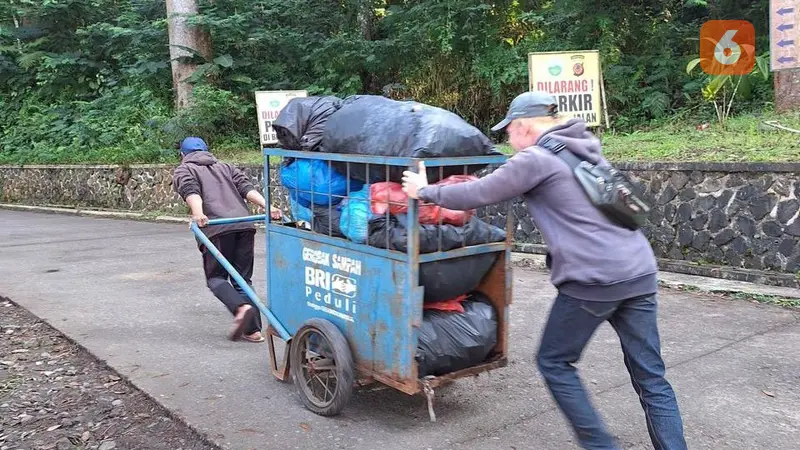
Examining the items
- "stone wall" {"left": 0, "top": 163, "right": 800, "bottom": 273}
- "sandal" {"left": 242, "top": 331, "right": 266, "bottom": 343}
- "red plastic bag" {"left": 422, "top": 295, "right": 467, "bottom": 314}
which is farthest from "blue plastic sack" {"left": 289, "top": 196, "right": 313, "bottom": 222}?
"stone wall" {"left": 0, "top": 163, "right": 800, "bottom": 273}

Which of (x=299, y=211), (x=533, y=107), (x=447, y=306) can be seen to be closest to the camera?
(x=533, y=107)

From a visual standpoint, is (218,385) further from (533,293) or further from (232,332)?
(533,293)

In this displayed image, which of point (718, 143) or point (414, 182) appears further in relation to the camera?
point (718, 143)

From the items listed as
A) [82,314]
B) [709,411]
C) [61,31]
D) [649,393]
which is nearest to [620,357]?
[709,411]

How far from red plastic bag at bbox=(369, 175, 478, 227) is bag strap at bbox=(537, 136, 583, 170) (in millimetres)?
622

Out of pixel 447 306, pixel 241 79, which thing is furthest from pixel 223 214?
pixel 241 79

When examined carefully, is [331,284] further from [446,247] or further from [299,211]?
[446,247]

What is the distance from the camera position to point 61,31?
2056 cm

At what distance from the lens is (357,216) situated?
12.3ft

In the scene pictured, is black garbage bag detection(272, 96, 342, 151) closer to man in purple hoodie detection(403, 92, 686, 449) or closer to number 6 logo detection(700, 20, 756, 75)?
man in purple hoodie detection(403, 92, 686, 449)

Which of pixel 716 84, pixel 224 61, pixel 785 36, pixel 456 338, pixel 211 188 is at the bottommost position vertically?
pixel 456 338

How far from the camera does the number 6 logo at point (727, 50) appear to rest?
1072cm

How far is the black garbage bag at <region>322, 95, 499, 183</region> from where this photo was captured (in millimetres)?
3568

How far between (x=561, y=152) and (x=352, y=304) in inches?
56.1
